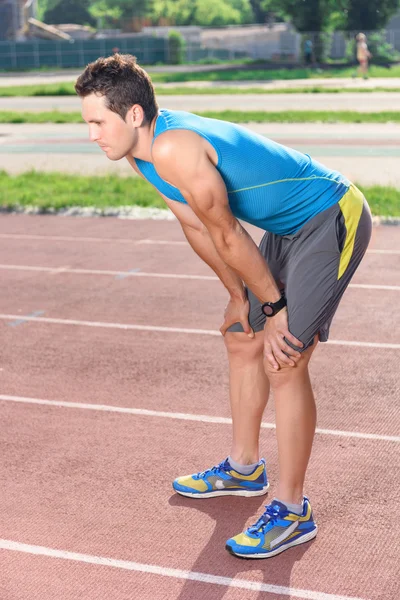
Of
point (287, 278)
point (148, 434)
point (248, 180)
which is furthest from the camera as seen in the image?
point (148, 434)

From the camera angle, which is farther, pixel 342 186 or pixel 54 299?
pixel 54 299

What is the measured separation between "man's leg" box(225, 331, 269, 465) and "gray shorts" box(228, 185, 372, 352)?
438 millimetres

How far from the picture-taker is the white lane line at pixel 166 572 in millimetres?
3629

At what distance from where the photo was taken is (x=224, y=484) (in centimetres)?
449

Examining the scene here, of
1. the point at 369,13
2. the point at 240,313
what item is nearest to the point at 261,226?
the point at 240,313

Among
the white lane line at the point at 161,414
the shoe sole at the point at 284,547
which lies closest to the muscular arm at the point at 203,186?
the shoe sole at the point at 284,547

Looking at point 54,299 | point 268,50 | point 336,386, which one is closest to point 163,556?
point 336,386

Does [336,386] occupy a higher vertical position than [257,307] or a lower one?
lower

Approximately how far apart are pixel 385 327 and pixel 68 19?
10223 centimetres

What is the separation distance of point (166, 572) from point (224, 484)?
76 centimetres

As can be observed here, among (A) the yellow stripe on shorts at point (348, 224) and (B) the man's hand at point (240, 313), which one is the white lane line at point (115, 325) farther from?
(A) the yellow stripe on shorts at point (348, 224)

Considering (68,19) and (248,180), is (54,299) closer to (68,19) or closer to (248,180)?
(248,180)

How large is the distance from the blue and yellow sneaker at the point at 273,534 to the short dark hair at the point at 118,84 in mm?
1709

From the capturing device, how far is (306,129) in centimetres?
2200
